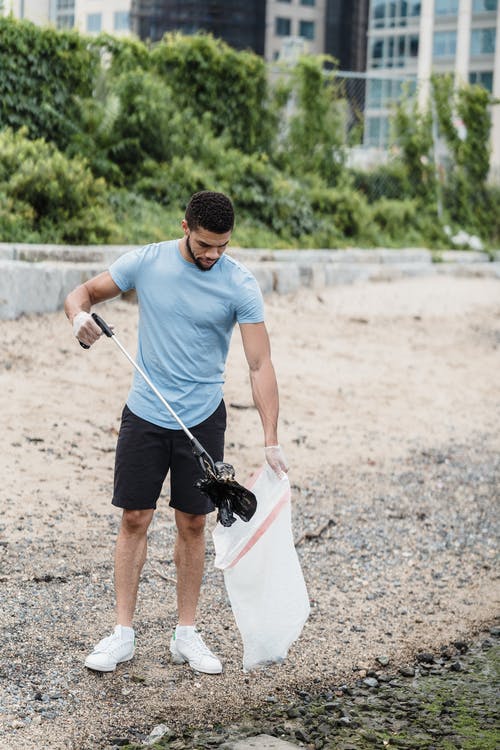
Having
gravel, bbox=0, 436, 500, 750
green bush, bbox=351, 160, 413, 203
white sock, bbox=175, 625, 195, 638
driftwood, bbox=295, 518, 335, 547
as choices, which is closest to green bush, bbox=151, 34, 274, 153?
green bush, bbox=351, 160, 413, 203

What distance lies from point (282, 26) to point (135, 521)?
82900 millimetres

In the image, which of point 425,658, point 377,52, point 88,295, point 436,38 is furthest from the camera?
point 377,52

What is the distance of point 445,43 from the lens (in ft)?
254

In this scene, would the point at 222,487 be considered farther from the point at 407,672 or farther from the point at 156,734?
the point at 407,672

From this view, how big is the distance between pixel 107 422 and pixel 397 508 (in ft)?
7.26

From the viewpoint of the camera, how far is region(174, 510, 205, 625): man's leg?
4.11m

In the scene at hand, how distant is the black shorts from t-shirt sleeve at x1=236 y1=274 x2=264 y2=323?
1.31 ft

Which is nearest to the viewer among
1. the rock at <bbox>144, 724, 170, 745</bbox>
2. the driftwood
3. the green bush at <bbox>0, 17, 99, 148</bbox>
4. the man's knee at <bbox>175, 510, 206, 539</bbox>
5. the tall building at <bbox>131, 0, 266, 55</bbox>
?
the rock at <bbox>144, 724, 170, 745</bbox>

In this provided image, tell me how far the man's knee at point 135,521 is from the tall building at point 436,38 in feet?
233

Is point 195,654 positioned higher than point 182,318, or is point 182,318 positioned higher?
point 182,318

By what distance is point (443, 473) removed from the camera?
7.40 m

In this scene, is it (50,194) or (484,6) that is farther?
(484,6)

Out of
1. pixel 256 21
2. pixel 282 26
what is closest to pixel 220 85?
pixel 256 21

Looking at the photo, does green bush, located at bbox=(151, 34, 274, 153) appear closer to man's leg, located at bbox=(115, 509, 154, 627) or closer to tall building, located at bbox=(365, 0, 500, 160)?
man's leg, located at bbox=(115, 509, 154, 627)
